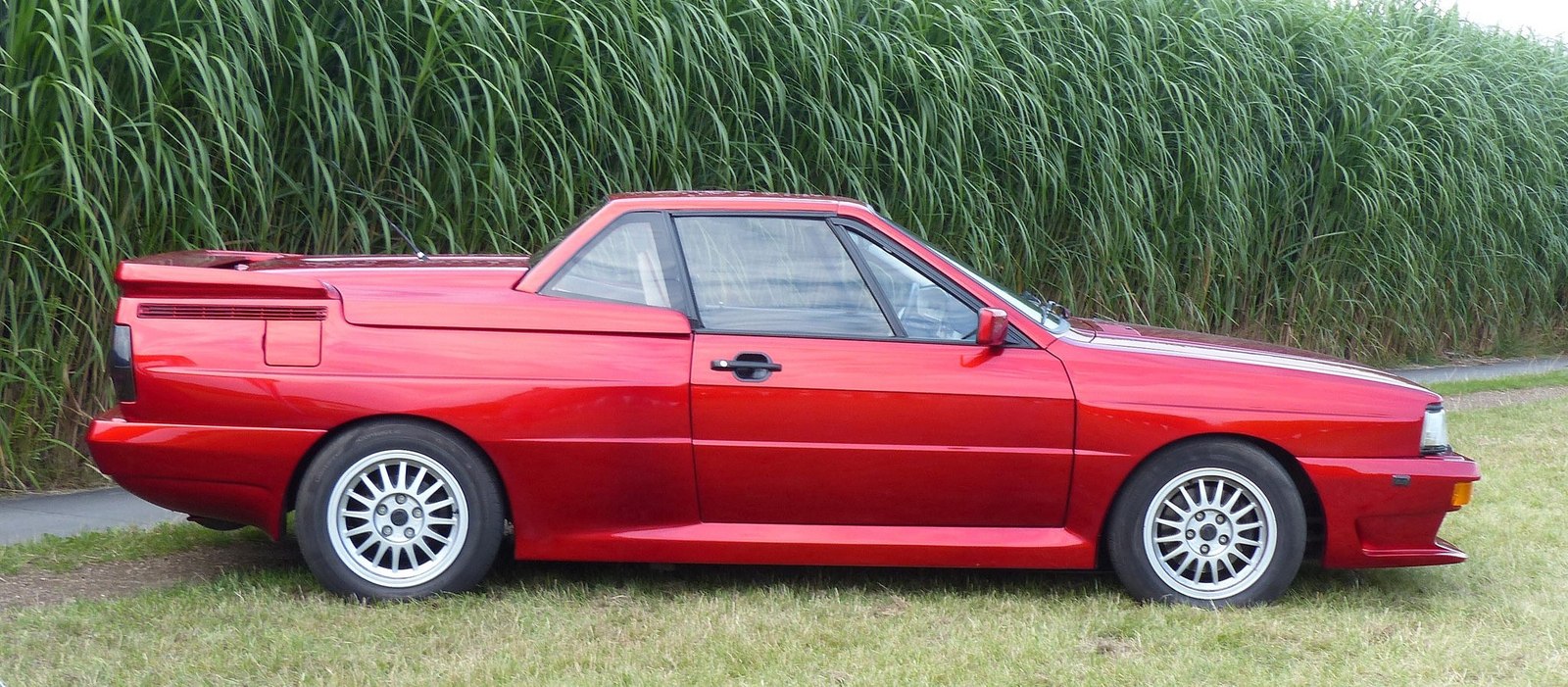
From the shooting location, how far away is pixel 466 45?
6.29 m

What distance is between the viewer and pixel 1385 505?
4332 millimetres

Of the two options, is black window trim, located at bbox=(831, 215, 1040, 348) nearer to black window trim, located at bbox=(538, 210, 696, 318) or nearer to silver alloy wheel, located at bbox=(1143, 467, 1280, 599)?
black window trim, located at bbox=(538, 210, 696, 318)

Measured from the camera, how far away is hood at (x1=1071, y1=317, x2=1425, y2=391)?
448 cm

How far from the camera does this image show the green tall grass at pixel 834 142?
566 cm

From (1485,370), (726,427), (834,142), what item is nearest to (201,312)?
(726,427)

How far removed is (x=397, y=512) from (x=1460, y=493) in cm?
341

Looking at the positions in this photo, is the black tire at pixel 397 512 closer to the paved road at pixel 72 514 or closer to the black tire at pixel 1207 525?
the paved road at pixel 72 514

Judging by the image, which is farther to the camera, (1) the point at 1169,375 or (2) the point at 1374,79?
(2) the point at 1374,79

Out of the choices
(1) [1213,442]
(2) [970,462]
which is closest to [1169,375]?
(1) [1213,442]

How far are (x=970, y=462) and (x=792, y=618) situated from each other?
2.46 ft

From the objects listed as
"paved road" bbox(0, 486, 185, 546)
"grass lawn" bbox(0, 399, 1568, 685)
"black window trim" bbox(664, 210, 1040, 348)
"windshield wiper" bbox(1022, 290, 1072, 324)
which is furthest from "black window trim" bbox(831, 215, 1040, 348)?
"paved road" bbox(0, 486, 185, 546)

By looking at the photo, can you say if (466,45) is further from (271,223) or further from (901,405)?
(901,405)

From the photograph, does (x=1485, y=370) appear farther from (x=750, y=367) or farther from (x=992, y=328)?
(x=750, y=367)

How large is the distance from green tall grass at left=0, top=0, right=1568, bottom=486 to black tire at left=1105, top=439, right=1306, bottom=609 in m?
3.43
